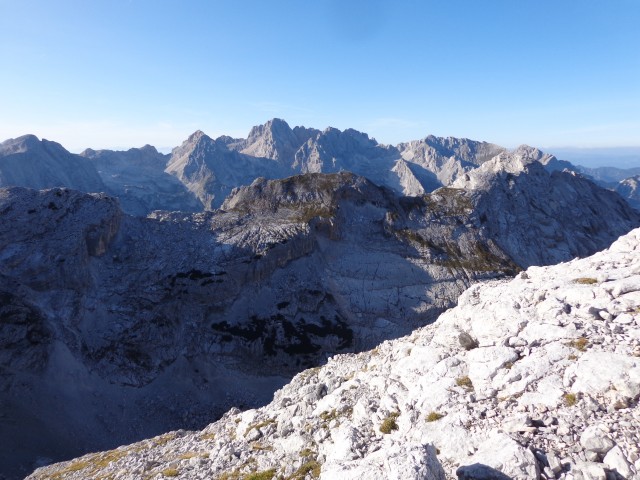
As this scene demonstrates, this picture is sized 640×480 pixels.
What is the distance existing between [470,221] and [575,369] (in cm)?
8327

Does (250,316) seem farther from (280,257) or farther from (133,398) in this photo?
(133,398)

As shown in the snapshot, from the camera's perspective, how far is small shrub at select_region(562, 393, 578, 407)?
1224 cm

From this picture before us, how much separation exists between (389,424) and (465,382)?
135 inches

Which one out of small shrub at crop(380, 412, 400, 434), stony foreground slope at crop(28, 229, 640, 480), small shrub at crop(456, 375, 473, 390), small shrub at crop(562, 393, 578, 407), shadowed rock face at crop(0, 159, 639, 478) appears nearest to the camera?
stony foreground slope at crop(28, 229, 640, 480)

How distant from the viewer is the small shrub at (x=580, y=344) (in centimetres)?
1417

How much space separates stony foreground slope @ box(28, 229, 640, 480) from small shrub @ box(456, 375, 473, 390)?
38 mm

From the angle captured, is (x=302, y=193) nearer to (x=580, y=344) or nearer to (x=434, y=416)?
(x=434, y=416)

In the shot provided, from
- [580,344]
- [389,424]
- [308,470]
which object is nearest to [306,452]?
[308,470]

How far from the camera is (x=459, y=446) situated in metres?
12.7

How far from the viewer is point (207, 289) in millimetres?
68750

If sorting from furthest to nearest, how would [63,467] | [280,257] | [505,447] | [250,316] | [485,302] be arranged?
[280,257] → [250,316] → [63,467] → [485,302] → [505,447]

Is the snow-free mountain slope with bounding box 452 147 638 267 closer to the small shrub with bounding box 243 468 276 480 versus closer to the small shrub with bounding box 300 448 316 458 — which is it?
the small shrub with bounding box 300 448 316 458

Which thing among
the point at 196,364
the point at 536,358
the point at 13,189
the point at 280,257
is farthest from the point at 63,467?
the point at 13,189

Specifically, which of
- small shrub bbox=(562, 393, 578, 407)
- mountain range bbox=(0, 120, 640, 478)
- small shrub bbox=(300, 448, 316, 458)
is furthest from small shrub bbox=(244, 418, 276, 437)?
mountain range bbox=(0, 120, 640, 478)
